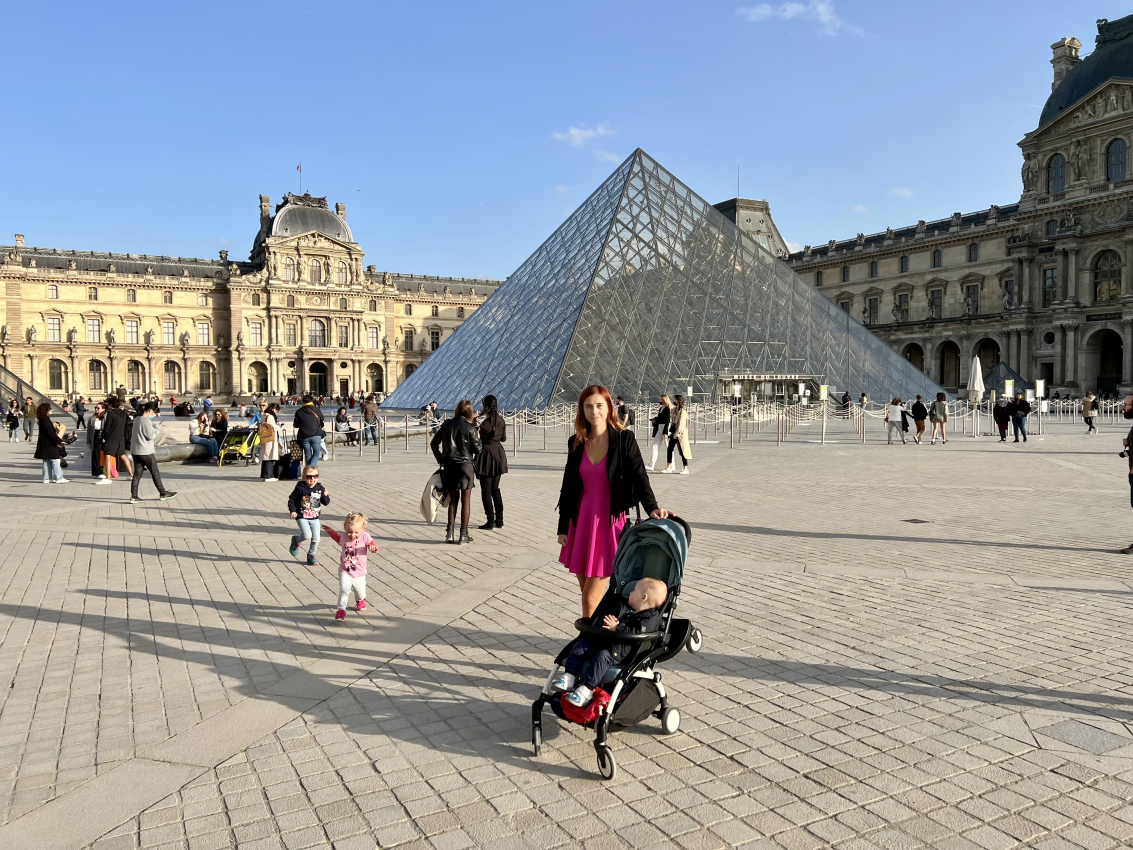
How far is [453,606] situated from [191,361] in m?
68.0

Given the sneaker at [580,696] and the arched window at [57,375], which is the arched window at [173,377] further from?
the sneaker at [580,696]

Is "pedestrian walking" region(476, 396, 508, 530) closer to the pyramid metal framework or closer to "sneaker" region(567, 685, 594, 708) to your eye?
"sneaker" region(567, 685, 594, 708)

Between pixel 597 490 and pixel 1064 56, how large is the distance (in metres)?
60.1

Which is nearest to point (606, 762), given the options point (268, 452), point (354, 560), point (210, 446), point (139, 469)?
point (354, 560)

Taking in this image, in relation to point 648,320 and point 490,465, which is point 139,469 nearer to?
point 490,465

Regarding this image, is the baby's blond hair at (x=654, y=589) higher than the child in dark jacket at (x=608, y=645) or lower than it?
higher

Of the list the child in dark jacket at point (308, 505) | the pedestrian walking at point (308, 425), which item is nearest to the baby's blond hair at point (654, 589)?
the child in dark jacket at point (308, 505)

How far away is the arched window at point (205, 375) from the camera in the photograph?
66625mm

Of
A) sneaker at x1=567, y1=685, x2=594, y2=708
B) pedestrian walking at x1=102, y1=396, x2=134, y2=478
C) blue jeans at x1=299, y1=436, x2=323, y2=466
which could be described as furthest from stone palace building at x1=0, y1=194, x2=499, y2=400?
sneaker at x1=567, y1=685, x2=594, y2=708

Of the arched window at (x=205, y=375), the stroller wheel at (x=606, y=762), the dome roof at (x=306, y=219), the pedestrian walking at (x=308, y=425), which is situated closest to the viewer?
the stroller wheel at (x=606, y=762)

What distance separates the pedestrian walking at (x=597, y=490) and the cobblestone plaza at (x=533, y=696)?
64 cm

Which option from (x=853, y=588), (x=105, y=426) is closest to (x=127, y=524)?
(x=105, y=426)

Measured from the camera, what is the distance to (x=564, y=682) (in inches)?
125

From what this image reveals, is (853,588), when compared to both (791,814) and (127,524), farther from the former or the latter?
(127,524)
